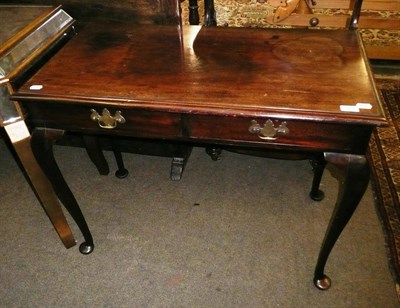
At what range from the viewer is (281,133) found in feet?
3.35

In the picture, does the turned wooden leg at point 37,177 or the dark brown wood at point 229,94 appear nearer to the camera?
the dark brown wood at point 229,94

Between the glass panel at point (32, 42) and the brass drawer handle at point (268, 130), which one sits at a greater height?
the glass panel at point (32, 42)

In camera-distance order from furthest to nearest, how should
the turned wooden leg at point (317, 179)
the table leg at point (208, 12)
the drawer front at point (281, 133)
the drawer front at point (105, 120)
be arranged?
1. the turned wooden leg at point (317, 179)
2. the table leg at point (208, 12)
3. the drawer front at point (105, 120)
4. the drawer front at point (281, 133)

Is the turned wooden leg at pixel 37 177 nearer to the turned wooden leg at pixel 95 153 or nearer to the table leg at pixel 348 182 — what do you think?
the turned wooden leg at pixel 95 153

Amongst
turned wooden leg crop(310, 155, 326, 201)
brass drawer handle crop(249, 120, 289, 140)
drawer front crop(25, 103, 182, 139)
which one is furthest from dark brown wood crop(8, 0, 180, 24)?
turned wooden leg crop(310, 155, 326, 201)

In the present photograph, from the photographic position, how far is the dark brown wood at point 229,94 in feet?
3.22

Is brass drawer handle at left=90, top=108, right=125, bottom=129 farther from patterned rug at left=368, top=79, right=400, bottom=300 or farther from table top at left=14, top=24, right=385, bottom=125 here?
patterned rug at left=368, top=79, right=400, bottom=300

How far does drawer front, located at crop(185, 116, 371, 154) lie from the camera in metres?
0.97

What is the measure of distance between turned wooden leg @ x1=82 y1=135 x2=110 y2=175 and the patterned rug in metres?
1.57

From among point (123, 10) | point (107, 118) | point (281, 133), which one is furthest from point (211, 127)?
point (123, 10)

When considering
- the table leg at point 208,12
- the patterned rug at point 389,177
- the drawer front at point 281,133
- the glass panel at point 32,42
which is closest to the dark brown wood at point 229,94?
the drawer front at point 281,133

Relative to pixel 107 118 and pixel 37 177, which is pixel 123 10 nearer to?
pixel 107 118

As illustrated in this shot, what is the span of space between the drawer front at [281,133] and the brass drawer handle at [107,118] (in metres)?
0.23

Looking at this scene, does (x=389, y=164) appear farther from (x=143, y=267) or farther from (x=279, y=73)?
(x=143, y=267)
